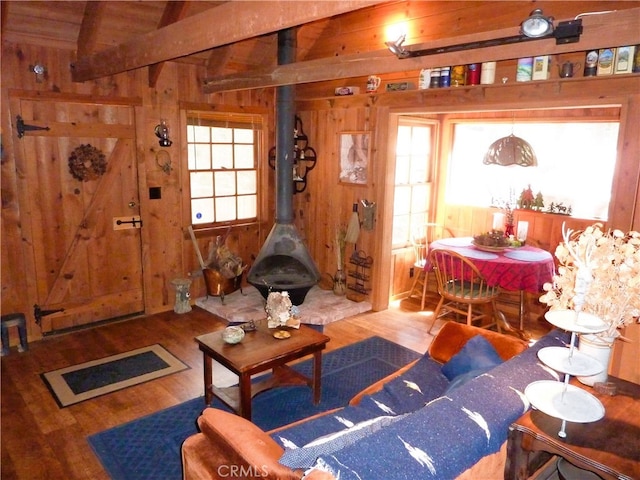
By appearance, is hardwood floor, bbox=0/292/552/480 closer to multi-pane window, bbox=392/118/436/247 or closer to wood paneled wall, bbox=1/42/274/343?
wood paneled wall, bbox=1/42/274/343

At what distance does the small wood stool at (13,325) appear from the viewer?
156 inches

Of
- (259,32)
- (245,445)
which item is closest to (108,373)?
(245,445)

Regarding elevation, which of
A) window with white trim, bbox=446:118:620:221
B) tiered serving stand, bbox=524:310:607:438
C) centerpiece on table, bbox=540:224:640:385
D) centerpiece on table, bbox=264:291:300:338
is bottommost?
centerpiece on table, bbox=264:291:300:338

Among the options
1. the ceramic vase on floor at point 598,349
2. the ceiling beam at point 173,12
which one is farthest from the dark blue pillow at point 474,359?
the ceiling beam at point 173,12

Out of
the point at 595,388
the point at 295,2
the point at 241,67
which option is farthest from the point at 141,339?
the point at 595,388

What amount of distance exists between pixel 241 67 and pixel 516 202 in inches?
135

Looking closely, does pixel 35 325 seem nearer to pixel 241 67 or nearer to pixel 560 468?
pixel 241 67

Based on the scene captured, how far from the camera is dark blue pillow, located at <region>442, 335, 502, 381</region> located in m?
2.51

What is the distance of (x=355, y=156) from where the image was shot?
206 inches

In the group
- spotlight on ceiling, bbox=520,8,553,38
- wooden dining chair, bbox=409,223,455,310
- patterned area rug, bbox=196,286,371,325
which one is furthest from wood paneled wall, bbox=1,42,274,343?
spotlight on ceiling, bbox=520,8,553,38

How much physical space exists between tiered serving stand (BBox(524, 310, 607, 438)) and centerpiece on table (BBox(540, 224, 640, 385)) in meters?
0.04

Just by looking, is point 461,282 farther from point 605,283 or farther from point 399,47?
point 605,283

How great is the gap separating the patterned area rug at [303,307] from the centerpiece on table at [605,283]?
3.12m

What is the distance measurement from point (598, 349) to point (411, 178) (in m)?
3.92
